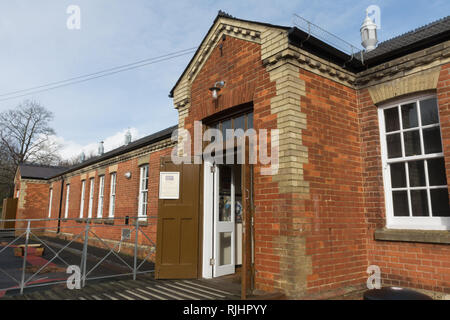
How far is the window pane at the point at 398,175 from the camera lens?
5.12 meters

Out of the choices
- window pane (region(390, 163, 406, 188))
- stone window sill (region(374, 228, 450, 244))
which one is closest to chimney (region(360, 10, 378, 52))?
window pane (region(390, 163, 406, 188))

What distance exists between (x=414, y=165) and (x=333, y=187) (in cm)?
139

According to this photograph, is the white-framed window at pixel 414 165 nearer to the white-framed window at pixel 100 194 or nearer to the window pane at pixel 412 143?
the window pane at pixel 412 143

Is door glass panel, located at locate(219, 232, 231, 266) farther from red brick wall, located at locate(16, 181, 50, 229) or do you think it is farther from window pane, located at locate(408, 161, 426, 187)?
red brick wall, located at locate(16, 181, 50, 229)

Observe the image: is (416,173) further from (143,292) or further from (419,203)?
(143,292)

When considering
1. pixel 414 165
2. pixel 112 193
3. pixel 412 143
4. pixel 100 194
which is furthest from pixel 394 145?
pixel 100 194

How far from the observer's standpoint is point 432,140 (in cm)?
482

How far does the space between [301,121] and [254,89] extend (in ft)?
3.55

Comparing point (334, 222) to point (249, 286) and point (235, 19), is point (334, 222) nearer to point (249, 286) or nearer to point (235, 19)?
point (249, 286)

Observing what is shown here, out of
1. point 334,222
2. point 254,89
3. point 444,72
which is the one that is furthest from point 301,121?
point 444,72

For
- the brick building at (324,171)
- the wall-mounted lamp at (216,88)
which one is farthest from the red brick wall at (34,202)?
the wall-mounted lamp at (216,88)

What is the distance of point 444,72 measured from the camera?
4637mm

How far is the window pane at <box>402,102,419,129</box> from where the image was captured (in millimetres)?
5051
